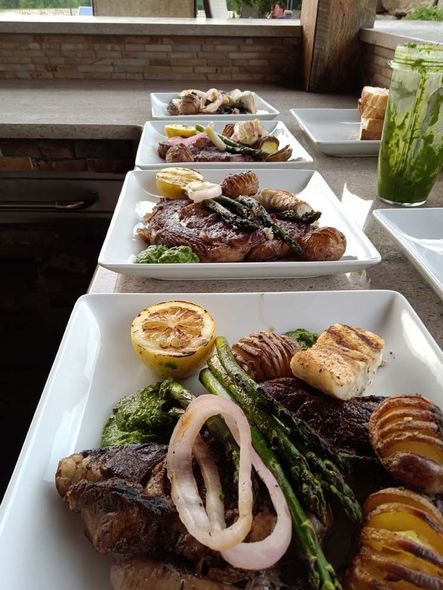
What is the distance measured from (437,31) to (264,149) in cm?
196

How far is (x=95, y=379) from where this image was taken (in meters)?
1.16

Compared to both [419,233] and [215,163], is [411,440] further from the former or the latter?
[215,163]

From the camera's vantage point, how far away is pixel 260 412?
95 cm

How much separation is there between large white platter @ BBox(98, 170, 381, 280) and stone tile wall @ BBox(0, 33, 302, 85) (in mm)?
2391

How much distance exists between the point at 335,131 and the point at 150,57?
1.98 m

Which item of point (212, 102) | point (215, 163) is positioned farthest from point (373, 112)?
point (212, 102)

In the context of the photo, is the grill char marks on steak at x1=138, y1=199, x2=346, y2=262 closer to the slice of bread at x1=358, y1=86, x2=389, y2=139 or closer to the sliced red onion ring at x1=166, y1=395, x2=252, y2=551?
the sliced red onion ring at x1=166, y1=395, x2=252, y2=551

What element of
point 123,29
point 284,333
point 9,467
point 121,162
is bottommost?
point 9,467

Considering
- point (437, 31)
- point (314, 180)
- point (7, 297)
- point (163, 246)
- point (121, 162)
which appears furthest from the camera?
point (7, 297)

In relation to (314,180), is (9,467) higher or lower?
lower

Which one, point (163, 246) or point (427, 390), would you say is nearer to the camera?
point (427, 390)

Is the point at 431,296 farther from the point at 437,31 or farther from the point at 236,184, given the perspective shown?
the point at 437,31

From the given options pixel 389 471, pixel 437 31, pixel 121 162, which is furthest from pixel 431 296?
pixel 437 31

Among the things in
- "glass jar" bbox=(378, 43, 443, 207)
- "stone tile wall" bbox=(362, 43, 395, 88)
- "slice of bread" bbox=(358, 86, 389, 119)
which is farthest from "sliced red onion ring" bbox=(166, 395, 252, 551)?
"stone tile wall" bbox=(362, 43, 395, 88)
